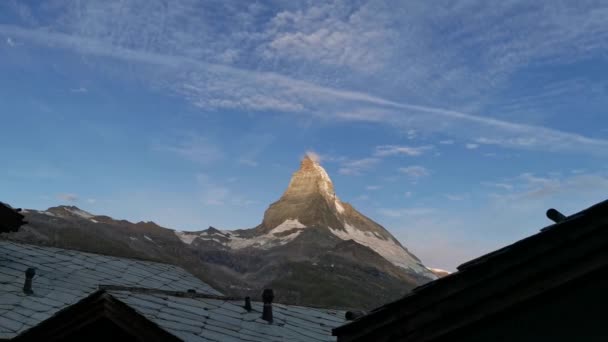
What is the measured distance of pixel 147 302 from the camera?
213 inches

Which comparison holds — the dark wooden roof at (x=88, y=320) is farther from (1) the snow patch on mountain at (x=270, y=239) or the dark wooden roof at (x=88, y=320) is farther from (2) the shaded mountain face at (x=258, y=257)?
(1) the snow patch on mountain at (x=270, y=239)

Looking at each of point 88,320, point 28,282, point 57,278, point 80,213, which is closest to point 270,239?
point 80,213

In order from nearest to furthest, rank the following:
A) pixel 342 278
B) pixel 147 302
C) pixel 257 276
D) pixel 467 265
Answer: pixel 467 265 < pixel 147 302 < pixel 342 278 < pixel 257 276

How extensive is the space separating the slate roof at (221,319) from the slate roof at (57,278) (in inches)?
141

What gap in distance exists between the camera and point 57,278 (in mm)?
11164

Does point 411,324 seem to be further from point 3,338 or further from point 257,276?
point 257,276

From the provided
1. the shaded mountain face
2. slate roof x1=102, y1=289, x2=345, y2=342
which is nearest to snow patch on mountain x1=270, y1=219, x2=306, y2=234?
the shaded mountain face

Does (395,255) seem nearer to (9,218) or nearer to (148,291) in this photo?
(9,218)

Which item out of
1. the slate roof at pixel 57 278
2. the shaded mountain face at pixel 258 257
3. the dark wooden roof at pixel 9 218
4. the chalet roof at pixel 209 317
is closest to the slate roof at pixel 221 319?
the chalet roof at pixel 209 317

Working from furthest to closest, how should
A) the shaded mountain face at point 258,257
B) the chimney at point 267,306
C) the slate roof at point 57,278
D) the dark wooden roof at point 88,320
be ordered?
the shaded mountain face at point 258,257 → the slate roof at point 57,278 → the chimney at point 267,306 → the dark wooden roof at point 88,320

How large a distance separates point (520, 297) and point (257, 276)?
382ft

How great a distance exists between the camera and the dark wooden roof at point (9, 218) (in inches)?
456

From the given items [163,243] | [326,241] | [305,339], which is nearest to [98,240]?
[163,243]

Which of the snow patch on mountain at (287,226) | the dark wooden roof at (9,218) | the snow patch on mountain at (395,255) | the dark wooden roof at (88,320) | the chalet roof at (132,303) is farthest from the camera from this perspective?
the snow patch on mountain at (287,226)
